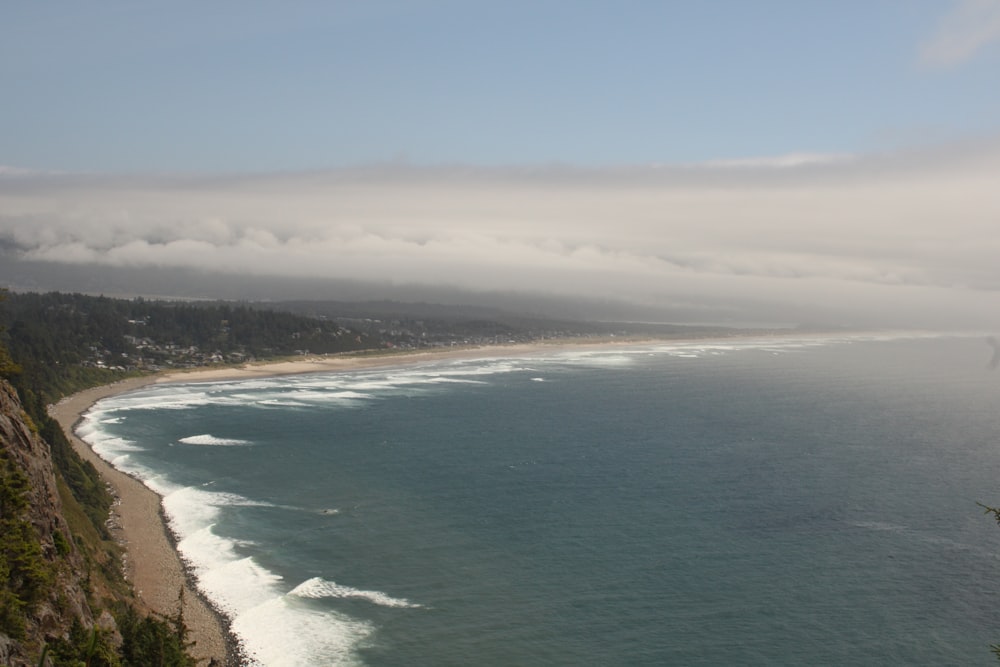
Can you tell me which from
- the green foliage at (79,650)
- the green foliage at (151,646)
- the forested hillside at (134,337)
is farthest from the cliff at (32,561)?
the forested hillside at (134,337)

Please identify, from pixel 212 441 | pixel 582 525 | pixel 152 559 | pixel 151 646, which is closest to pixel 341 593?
pixel 152 559

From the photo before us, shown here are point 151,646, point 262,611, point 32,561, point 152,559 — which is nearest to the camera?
point 32,561

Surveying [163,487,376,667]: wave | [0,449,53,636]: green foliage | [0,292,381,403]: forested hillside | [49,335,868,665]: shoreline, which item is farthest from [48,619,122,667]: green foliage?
[0,292,381,403]: forested hillside

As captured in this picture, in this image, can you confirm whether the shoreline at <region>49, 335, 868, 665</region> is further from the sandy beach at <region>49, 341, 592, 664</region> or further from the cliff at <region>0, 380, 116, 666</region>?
the cliff at <region>0, 380, 116, 666</region>

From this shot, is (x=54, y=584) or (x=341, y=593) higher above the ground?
(x=54, y=584)

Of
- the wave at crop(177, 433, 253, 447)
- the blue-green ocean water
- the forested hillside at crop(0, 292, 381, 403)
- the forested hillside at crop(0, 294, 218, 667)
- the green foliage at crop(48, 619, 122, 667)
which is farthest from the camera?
the forested hillside at crop(0, 292, 381, 403)

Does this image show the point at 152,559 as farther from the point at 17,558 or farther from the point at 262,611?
the point at 17,558

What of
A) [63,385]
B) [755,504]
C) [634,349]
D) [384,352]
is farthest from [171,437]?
[634,349]
